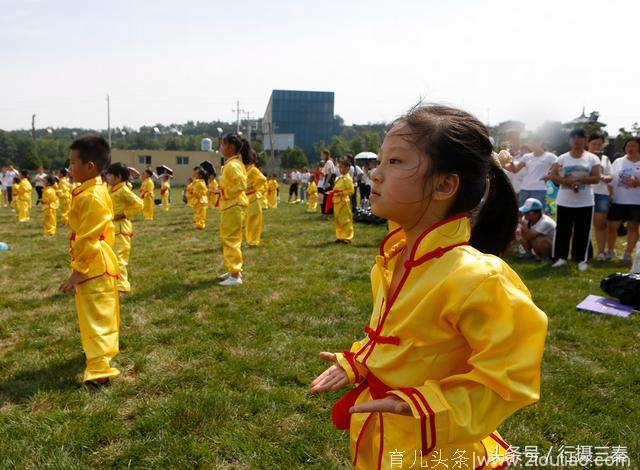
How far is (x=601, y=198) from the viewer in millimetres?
7766

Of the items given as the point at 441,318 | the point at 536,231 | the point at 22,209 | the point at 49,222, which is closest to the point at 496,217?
the point at 441,318

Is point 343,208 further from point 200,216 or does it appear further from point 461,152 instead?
point 461,152

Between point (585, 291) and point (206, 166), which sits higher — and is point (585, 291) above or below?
below

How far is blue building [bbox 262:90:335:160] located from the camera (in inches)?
3629

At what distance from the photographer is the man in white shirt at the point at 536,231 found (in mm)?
7754

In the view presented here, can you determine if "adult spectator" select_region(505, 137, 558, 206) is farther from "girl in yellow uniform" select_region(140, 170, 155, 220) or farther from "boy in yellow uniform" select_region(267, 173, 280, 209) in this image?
"boy in yellow uniform" select_region(267, 173, 280, 209)

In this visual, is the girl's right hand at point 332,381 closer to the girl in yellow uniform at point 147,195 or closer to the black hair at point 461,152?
the black hair at point 461,152

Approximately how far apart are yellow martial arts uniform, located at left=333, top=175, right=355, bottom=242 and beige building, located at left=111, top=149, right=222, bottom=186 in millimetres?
43662

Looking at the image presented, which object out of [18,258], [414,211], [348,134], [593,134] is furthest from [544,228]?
[348,134]

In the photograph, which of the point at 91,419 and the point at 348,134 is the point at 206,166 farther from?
the point at 348,134

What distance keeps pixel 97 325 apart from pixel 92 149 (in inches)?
55.9

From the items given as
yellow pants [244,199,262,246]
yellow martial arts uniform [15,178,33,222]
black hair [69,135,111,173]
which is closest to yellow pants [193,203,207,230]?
yellow pants [244,199,262,246]

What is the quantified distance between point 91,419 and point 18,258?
7267mm

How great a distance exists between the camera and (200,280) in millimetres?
7336
